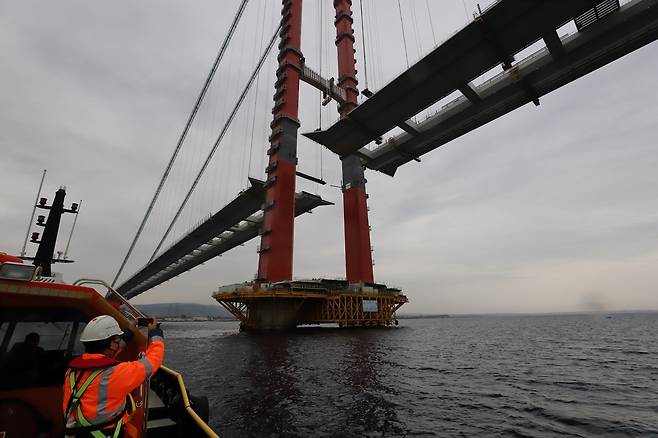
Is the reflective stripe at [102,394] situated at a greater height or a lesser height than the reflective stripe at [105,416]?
greater

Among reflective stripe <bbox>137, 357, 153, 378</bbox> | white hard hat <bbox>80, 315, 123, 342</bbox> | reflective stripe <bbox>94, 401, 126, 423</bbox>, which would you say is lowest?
reflective stripe <bbox>94, 401, 126, 423</bbox>

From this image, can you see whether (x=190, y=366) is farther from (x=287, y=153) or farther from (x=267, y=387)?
(x=287, y=153)

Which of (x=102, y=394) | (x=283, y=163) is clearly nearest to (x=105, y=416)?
(x=102, y=394)

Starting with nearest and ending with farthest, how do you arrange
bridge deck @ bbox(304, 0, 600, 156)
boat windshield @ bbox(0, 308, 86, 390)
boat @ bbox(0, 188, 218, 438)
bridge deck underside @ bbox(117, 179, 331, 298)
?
boat @ bbox(0, 188, 218, 438) < boat windshield @ bbox(0, 308, 86, 390) < bridge deck @ bbox(304, 0, 600, 156) < bridge deck underside @ bbox(117, 179, 331, 298)

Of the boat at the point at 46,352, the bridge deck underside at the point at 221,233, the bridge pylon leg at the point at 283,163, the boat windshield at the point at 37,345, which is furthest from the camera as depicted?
the bridge deck underside at the point at 221,233

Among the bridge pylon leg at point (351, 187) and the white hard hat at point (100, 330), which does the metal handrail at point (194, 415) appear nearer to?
the white hard hat at point (100, 330)

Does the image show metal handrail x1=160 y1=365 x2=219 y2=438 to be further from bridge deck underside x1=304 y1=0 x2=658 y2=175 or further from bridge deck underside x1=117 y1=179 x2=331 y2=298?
bridge deck underside x1=117 y1=179 x2=331 y2=298

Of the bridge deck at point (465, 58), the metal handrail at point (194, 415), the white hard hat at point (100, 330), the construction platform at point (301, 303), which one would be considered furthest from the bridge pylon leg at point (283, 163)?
the white hard hat at point (100, 330)

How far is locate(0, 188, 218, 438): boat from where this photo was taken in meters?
4.02

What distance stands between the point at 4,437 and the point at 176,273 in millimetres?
130561

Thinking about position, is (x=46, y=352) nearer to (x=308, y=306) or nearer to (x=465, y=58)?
(x=465, y=58)

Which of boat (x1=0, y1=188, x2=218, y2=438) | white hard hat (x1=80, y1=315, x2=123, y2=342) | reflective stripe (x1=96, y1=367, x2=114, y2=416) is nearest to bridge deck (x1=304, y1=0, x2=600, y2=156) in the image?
boat (x1=0, y1=188, x2=218, y2=438)

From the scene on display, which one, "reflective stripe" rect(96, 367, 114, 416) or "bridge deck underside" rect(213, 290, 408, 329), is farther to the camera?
"bridge deck underside" rect(213, 290, 408, 329)

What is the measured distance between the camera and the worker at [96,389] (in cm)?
242
